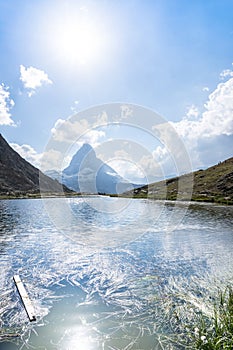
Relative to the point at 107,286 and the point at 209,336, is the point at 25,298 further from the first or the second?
the point at 209,336

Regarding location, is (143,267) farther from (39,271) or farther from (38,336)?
(38,336)

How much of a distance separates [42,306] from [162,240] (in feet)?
54.2

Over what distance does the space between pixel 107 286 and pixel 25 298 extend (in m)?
4.29

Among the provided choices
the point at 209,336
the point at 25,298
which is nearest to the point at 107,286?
the point at 25,298

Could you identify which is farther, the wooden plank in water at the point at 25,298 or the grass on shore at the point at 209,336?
the wooden plank in water at the point at 25,298

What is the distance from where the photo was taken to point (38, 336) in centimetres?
947

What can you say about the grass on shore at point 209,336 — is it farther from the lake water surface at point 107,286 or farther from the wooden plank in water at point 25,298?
the wooden plank in water at point 25,298

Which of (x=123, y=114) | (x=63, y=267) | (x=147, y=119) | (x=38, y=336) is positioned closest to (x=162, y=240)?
(x=63, y=267)

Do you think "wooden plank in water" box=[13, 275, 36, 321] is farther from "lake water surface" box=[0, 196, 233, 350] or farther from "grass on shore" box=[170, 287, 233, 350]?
"grass on shore" box=[170, 287, 233, 350]

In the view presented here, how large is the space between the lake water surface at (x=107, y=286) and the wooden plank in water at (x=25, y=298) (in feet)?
0.77

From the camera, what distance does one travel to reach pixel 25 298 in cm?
1223

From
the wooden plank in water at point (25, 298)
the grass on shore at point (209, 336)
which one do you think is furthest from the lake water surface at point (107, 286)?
the grass on shore at point (209, 336)

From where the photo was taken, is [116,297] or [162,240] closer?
[116,297]

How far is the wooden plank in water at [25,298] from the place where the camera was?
35.3 ft
